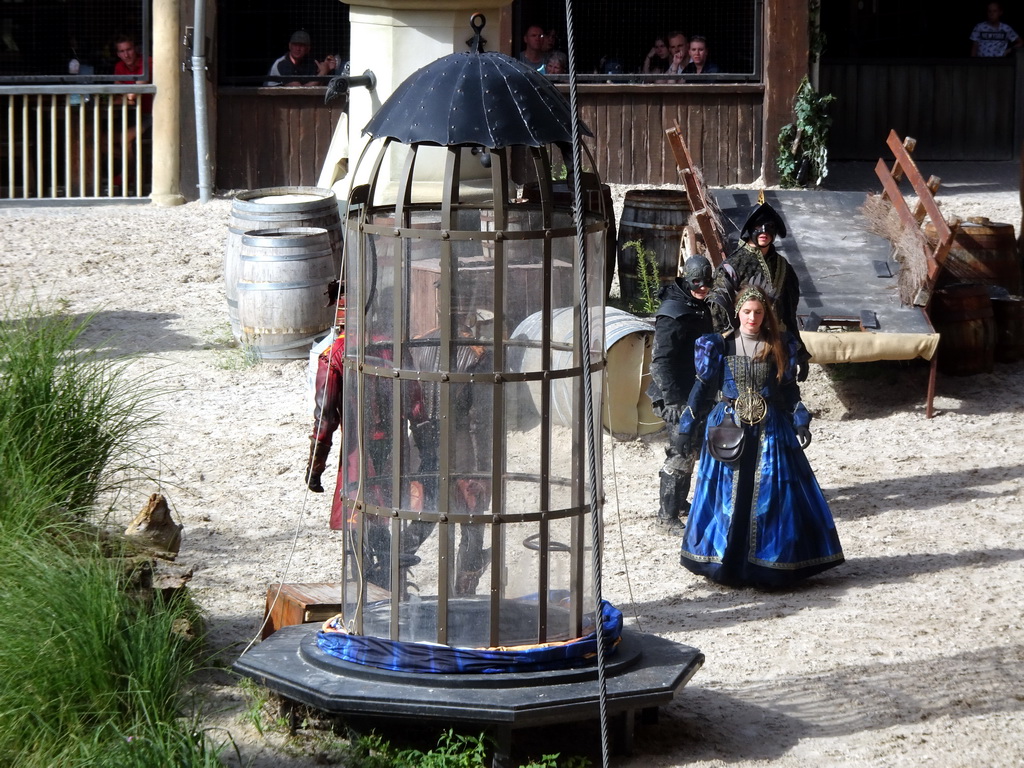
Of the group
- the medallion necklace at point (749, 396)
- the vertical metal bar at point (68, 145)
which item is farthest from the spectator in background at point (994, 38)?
the medallion necklace at point (749, 396)

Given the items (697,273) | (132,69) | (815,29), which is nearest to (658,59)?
(815,29)

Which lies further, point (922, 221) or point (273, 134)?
point (273, 134)

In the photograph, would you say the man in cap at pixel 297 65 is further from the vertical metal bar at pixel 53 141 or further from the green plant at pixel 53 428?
the green plant at pixel 53 428

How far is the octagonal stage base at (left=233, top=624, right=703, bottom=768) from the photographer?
430cm

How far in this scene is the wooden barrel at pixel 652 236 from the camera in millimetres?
10148

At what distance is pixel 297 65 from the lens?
45.8 feet

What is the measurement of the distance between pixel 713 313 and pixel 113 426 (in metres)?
2.85

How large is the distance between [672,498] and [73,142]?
9513 millimetres

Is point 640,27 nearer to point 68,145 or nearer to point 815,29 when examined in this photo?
point 815,29

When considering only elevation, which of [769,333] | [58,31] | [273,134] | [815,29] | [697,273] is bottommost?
[769,333]

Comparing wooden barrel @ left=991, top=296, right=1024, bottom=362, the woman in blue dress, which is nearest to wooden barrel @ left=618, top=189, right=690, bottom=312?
wooden barrel @ left=991, top=296, right=1024, bottom=362

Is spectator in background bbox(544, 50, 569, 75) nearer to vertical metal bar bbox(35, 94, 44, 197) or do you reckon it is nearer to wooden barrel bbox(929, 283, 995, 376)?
vertical metal bar bbox(35, 94, 44, 197)

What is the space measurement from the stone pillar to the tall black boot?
787cm

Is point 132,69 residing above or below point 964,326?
above
